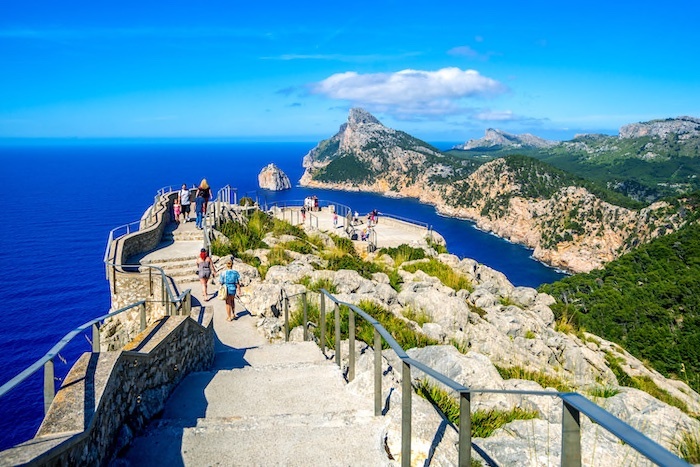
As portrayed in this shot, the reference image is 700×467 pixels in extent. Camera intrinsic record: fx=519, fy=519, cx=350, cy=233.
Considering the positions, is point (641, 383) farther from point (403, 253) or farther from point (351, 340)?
point (403, 253)

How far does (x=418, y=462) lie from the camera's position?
4.50 m

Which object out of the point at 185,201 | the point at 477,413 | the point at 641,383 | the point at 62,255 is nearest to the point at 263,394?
the point at 477,413

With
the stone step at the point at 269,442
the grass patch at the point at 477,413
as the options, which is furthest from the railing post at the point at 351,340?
the stone step at the point at 269,442

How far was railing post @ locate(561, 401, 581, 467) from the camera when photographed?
2463 millimetres

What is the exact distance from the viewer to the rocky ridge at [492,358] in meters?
4.85

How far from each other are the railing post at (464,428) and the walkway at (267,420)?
1.16 meters

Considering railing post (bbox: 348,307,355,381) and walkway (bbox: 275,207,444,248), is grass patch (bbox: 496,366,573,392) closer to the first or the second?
railing post (bbox: 348,307,355,381)

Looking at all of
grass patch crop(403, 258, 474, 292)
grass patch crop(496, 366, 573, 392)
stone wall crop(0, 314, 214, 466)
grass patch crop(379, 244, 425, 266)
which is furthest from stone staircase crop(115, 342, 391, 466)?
grass patch crop(379, 244, 425, 266)

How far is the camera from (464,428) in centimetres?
356

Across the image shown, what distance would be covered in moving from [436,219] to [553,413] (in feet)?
423

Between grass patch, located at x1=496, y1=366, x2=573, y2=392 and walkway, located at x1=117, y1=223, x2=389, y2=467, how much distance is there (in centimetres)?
350

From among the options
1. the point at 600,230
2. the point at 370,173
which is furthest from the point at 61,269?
the point at 370,173

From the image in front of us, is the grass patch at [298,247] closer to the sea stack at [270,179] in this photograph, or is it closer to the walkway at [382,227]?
the walkway at [382,227]

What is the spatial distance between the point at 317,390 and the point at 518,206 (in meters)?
122
